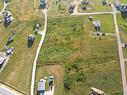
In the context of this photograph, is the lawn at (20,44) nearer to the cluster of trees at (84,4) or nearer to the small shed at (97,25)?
the cluster of trees at (84,4)

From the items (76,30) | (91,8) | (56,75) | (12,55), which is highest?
(91,8)

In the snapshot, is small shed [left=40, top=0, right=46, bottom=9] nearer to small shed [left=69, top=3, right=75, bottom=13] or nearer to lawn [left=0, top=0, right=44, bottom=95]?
lawn [left=0, top=0, right=44, bottom=95]

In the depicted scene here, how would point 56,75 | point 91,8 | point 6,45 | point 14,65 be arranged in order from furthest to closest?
1. point 91,8
2. point 6,45
3. point 14,65
4. point 56,75

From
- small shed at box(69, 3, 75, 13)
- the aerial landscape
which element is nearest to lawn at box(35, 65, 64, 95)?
the aerial landscape

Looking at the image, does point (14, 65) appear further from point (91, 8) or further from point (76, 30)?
point (91, 8)

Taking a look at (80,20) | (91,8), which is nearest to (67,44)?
(80,20)

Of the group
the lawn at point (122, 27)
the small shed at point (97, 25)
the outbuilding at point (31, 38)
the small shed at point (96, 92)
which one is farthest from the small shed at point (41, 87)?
the lawn at point (122, 27)

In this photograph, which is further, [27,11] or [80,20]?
[27,11]

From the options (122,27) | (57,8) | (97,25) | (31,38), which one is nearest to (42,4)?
(57,8)

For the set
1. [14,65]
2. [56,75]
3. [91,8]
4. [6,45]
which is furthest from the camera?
[91,8]
